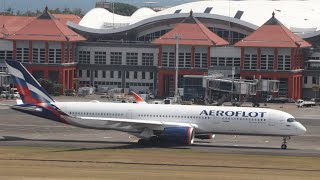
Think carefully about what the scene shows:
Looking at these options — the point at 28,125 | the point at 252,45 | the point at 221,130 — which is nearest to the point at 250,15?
the point at 252,45

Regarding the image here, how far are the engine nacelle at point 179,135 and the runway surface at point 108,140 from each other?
2.20 ft

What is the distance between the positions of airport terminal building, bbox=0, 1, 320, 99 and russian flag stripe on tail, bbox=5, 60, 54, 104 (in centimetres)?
7458

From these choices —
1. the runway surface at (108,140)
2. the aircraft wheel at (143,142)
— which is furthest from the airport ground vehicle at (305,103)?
the aircraft wheel at (143,142)

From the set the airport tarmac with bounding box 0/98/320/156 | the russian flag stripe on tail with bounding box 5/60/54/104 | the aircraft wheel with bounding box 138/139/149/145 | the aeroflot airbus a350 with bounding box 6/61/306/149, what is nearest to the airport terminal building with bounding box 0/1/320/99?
the airport tarmac with bounding box 0/98/320/156

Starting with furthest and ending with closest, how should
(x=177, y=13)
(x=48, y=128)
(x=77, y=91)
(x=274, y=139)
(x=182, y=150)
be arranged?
1. (x=177, y=13)
2. (x=77, y=91)
3. (x=48, y=128)
4. (x=274, y=139)
5. (x=182, y=150)

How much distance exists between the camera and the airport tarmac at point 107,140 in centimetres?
8931

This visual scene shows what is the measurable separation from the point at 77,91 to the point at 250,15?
131 ft

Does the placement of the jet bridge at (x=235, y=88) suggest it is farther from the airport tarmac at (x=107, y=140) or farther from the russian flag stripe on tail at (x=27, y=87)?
the russian flag stripe on tail at (x=27, y=87)

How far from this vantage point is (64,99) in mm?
158500

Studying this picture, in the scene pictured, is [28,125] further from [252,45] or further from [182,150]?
[252,45]

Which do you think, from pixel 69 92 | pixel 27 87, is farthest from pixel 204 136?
pixel 69 92

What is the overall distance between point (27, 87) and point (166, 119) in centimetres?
1392

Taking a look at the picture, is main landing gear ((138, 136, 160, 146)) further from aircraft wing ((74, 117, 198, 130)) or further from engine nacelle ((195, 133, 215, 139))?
engine nacelle ((195, 133, 215, 139))

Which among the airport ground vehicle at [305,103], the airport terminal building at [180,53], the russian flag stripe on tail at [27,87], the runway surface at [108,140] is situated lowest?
the runway surface at [108,140]
